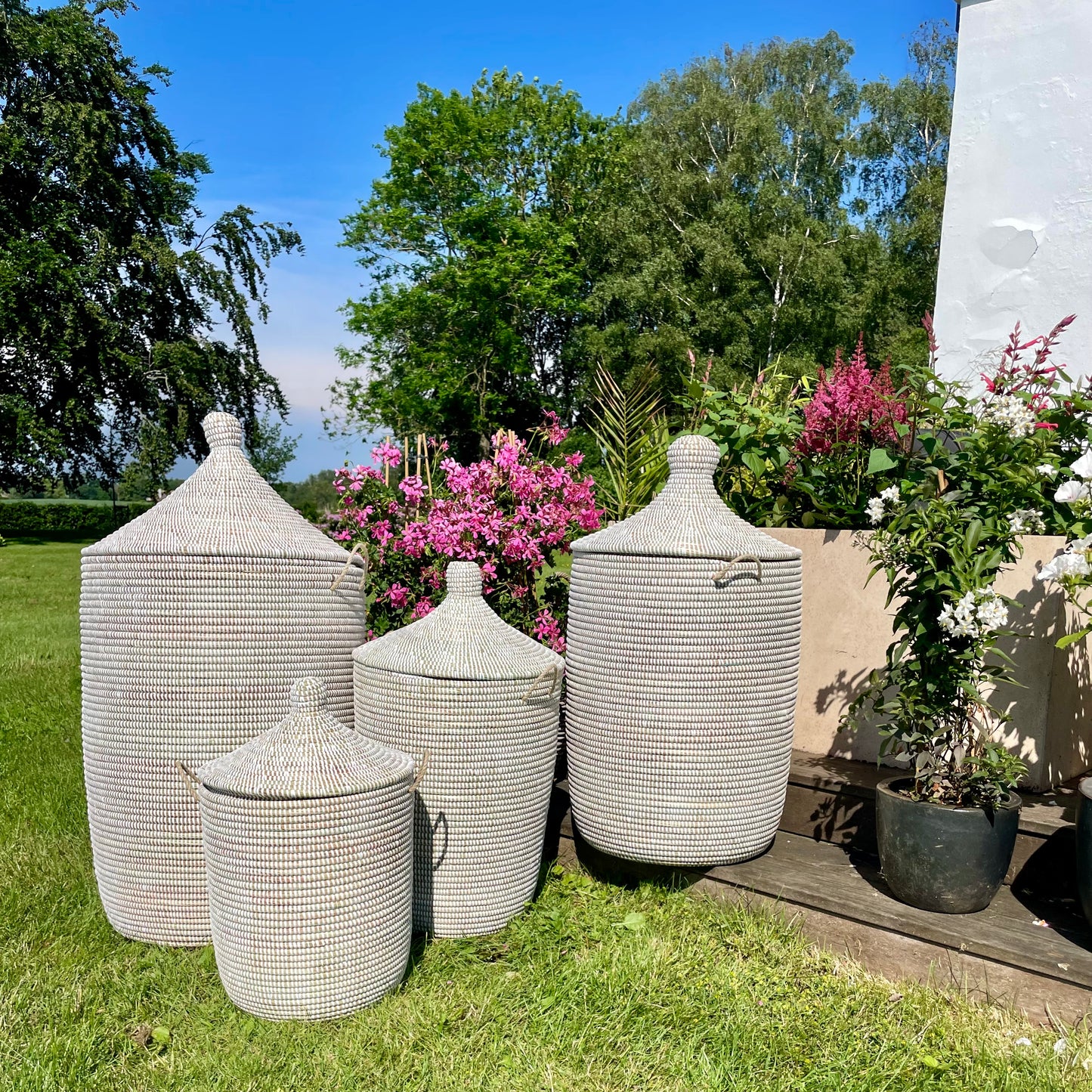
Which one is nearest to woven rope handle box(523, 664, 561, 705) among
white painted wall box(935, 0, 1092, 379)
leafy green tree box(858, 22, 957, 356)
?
white painted wall box(935, 0, 1092, 379)

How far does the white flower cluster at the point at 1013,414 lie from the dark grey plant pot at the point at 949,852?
1.13 metres

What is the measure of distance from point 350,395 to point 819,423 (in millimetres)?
20464

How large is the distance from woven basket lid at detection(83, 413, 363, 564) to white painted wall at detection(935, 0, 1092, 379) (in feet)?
12.0

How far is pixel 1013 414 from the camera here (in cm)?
276

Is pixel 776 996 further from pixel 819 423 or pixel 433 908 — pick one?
pixel 819 423

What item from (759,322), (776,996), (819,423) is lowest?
(776,996)

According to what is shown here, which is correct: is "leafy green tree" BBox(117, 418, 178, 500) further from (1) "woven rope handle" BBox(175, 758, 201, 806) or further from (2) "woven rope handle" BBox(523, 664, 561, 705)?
(2) "woven rope handle" BBox(523, 664, 561, 705)

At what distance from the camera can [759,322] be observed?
18062 millimetres

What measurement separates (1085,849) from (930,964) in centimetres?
43

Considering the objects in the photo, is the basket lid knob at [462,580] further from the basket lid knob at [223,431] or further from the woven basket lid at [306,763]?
the basket lid knob at [223,431]

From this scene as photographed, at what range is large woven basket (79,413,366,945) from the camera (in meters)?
2.26

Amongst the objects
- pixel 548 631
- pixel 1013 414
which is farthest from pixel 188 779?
pixel 1013 414

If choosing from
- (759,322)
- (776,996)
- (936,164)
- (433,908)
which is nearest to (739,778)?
(776,996)

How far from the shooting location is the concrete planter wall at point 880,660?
8.79 ft
